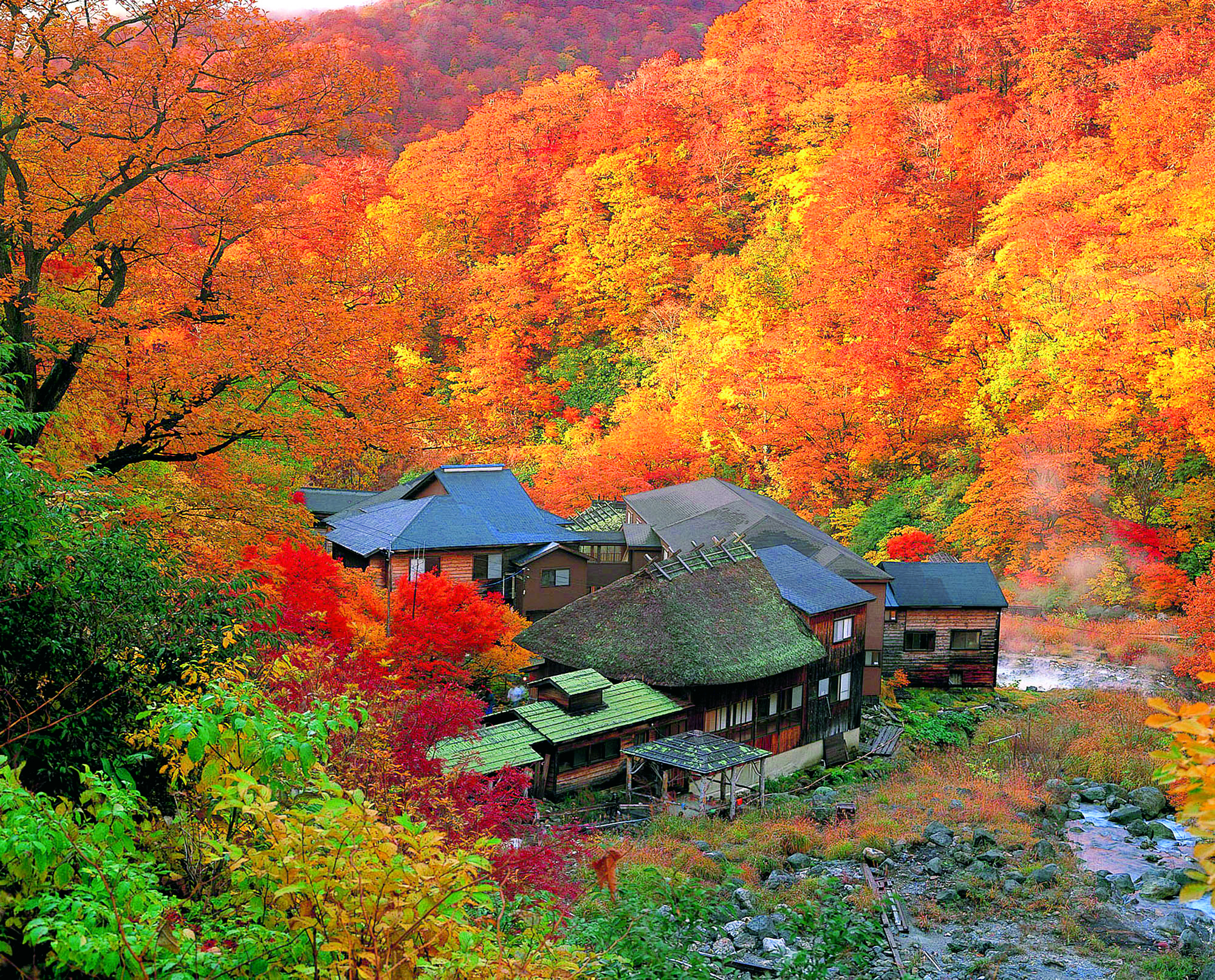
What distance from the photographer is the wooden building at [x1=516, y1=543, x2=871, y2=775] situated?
64.4 ft

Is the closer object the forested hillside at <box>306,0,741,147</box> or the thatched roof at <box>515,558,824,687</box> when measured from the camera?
the thatched roof at <box>515,558,824,687</box>

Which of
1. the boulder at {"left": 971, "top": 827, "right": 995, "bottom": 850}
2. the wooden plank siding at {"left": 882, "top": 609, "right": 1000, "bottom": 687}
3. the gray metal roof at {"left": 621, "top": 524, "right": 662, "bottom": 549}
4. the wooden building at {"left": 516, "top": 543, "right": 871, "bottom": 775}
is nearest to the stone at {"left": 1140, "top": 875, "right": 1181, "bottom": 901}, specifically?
the boulder at {"left": 971, "top": 827, "right": 995, "bottom": 850}

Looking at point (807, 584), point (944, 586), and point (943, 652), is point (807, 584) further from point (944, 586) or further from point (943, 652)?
point (943, 652)

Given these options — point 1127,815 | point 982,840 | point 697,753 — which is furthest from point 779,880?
point 1127,815

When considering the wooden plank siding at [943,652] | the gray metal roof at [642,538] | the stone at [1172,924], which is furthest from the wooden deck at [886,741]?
the gray metal roof at [642,538]

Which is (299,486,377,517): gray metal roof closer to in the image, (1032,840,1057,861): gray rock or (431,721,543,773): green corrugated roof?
(431,721,543,773): green corrugated roof

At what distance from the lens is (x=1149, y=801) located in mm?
18703

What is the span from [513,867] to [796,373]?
3156 centimetres

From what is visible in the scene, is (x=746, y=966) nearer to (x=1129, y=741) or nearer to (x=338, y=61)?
(x=338, y=61)

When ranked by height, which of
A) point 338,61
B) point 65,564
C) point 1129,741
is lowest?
point 1129,741

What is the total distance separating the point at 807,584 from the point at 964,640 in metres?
7.65

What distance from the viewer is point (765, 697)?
67.7 feet

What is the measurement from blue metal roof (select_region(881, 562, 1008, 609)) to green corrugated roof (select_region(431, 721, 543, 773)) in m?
14.4

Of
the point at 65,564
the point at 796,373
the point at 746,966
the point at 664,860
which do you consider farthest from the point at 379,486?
the point at 65,564
